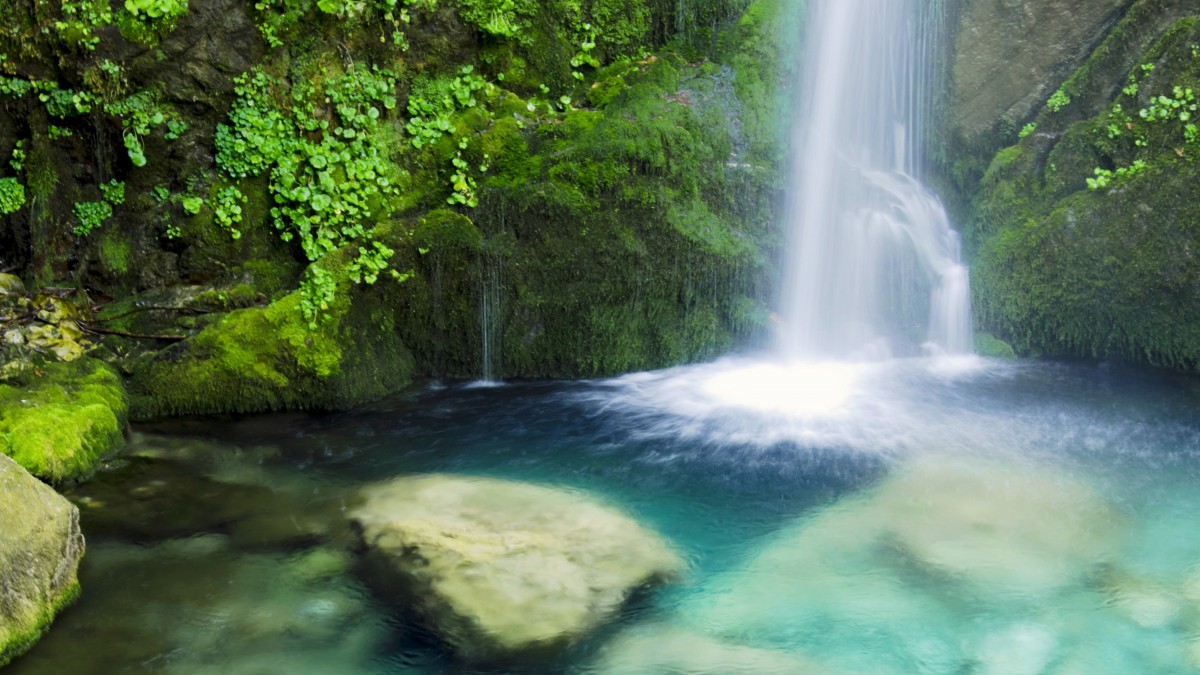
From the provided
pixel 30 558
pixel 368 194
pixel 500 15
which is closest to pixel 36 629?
pixel 30 558

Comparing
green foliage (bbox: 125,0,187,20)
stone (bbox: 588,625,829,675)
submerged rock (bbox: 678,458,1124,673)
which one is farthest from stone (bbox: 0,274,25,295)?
submerged rock (bbox: 678,458,1124,673)

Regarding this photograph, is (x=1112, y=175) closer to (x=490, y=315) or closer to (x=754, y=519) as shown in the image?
(x=754, y=519)

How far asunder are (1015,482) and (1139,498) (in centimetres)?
70

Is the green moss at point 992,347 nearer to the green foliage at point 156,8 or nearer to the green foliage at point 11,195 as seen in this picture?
the green foliage at point 156,8

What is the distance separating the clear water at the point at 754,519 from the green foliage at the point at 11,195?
2.41 meters

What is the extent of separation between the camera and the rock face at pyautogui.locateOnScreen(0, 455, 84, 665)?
12.8ft

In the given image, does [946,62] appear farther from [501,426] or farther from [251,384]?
[251,384]

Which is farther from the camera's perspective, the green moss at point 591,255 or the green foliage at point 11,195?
the green moss at point 591,255

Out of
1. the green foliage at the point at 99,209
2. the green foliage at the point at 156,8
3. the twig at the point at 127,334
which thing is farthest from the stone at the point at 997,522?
the green foliage at the point at 156,8

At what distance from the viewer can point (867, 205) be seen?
8633 millimetres

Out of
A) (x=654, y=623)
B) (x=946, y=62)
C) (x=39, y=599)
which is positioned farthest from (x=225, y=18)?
(x=946, y=62)

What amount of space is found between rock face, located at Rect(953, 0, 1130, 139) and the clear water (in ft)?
9.04

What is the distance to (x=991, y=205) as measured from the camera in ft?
28.0

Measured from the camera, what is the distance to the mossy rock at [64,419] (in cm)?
551
